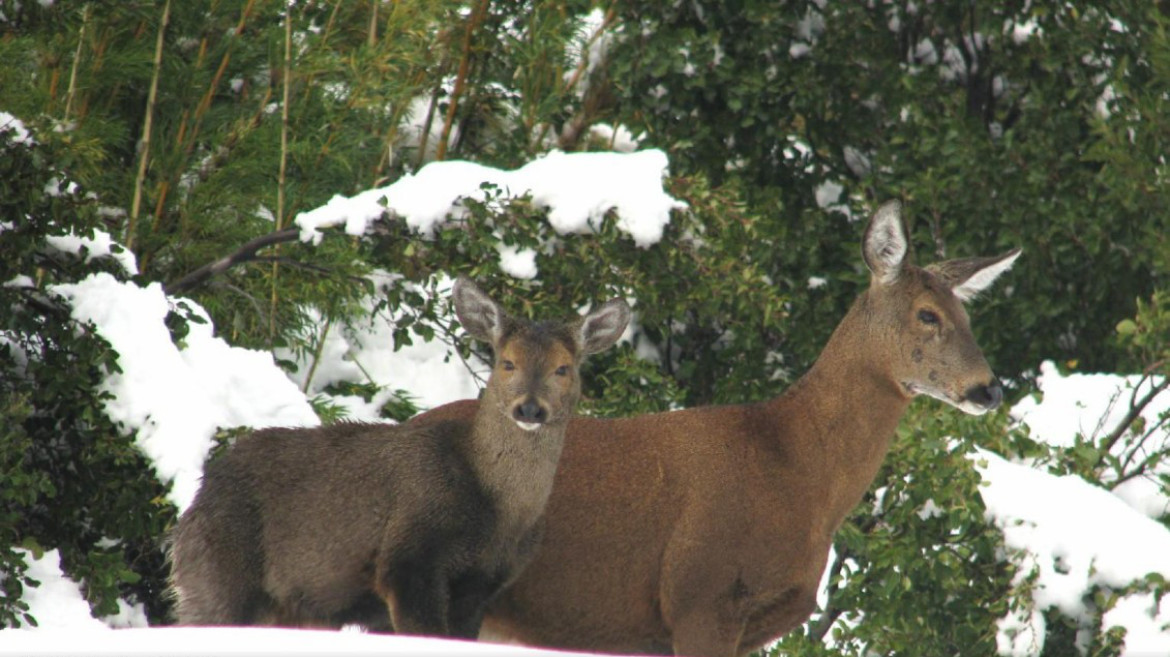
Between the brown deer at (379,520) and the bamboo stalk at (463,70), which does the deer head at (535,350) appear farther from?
the bamboo stalk at (463,70)

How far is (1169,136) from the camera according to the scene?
1273 centimetres

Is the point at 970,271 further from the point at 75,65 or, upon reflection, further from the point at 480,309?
the point at 75,65

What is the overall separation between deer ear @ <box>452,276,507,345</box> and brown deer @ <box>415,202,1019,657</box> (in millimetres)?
363

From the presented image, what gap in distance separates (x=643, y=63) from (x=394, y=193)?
4.24 meters

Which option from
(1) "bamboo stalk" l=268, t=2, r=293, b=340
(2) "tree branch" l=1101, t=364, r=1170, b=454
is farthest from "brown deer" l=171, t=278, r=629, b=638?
(2) "tree branch" l=1101, t=364, r=1170, b=454

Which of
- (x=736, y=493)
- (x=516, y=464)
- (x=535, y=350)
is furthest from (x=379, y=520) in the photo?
(x=736, y=493)

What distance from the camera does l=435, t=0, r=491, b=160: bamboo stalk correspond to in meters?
12.2

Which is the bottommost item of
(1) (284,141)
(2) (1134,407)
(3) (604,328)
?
(3) (604,328)

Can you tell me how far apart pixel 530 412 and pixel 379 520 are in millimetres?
656

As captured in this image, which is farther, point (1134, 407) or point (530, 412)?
point (1134, 407)

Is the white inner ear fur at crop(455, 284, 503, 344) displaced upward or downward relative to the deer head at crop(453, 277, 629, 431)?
upward

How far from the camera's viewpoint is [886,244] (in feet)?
24.4

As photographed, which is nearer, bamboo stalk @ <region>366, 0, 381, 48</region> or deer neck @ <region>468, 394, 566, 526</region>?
deer neck @ <region>468, 394, 566, 526</region>

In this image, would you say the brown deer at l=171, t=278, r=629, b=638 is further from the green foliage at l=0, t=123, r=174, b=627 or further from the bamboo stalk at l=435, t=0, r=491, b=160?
the bamboo stalk at l=435, t=0, r=491, b=160
